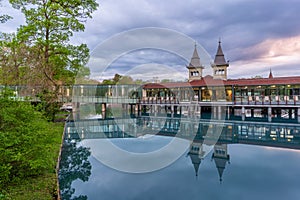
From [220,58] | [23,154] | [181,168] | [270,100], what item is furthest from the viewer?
[220,58]

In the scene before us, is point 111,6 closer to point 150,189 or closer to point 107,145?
point 107,145

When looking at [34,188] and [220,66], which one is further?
[220,66]

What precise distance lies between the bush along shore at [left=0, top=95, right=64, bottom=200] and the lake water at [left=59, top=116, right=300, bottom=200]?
697mm

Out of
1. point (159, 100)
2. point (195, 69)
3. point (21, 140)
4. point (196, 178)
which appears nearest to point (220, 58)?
point (195, 69)

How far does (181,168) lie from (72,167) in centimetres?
368

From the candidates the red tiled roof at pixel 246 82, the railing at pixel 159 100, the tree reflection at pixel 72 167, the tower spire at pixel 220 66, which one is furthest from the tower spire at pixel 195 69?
the tree reflection at pixel 72 167

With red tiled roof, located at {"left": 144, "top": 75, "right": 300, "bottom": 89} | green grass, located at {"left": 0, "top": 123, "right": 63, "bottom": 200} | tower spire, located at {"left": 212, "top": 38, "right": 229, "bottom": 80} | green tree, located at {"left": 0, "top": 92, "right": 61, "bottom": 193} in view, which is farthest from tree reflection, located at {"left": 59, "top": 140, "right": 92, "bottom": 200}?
tower spire, located at {"left": 212, "top": 38, "right": 229, "bottom": 80}

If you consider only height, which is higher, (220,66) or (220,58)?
(220,58)

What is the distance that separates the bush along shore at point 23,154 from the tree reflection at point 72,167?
1.32ft

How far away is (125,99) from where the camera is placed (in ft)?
86.3

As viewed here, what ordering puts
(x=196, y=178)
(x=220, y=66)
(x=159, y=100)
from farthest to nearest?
(x=220, y=66) < (x=159, y=100) < (x=196, y=178)

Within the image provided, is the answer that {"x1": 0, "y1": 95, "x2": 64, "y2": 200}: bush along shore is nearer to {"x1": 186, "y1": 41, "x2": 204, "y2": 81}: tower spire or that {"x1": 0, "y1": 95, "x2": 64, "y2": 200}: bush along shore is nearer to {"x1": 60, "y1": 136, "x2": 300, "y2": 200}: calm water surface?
{"x1": 60, "y1": 136, "x2": 300, "y2": 200}: calm water surface

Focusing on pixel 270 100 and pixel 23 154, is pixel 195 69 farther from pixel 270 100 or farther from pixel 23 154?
pixel 23 154

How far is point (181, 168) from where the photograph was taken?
7.66 meters
